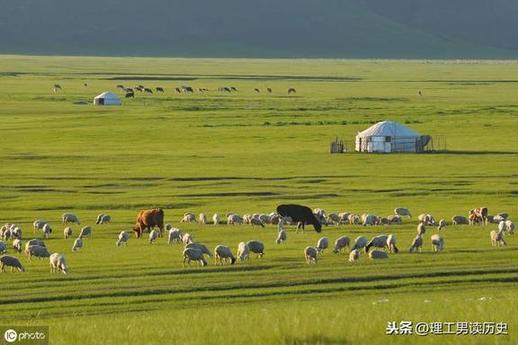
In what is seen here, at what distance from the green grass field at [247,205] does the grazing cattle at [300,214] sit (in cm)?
44

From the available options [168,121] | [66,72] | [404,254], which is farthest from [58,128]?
[66,72]

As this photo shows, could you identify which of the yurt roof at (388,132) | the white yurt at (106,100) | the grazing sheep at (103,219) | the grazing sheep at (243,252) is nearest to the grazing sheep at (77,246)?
the grazing sheep at (243,252)

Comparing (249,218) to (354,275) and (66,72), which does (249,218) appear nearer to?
(354,275)

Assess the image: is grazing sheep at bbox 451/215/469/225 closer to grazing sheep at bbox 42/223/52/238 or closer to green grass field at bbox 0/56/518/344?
green grass field at bbox 0/56/518/344

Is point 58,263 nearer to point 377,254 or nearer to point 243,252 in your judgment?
point 243,252

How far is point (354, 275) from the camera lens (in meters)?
28.4

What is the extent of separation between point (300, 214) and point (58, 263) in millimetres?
12257

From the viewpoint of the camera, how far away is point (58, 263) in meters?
29.5

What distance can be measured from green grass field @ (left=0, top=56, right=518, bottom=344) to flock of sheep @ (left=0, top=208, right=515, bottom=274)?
367 millimetres

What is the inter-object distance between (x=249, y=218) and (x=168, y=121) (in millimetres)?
51899

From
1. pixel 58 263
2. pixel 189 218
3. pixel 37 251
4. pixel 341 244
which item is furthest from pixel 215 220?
pixel 58 263

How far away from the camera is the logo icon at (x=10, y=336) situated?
15.0 m

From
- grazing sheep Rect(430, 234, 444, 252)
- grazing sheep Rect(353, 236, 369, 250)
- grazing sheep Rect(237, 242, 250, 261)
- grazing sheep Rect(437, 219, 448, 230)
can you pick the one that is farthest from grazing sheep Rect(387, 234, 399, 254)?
grazing sheep Rect(437, 219, 448, 230)

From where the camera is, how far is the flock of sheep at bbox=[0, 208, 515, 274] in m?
31.1
